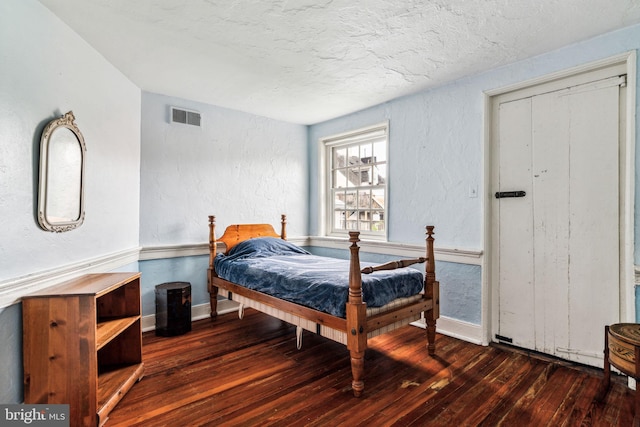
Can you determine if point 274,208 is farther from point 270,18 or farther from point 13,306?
point 13,306

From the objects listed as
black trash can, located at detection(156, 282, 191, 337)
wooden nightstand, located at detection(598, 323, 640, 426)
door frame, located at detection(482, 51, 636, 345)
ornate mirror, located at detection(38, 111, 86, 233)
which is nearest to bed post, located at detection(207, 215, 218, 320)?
black trash can, located at detection(156, 282, 191, 337)

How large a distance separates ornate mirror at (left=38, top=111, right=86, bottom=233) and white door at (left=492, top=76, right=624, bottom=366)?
335 cm

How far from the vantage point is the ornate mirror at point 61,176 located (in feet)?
6.18

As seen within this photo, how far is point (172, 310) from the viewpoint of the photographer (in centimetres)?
318

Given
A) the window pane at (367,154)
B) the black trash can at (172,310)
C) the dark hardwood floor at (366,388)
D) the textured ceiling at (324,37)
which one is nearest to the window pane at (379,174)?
the window pane at (367,154)

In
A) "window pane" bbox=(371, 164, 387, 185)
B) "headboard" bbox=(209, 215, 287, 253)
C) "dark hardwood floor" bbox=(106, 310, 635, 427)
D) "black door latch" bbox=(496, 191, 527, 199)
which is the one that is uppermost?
"window pane" bbox=(371, 164, 387, 185)

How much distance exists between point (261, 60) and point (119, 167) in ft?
5.20

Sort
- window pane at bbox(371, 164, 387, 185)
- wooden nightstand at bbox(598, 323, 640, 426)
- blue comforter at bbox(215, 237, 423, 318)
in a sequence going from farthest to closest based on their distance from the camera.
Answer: window pane at bbox(371, 164, 387, 185), blue comforter at bbox(215, 237, 423, 318), wooden nightstand at bbox(598, 323, 640, 426)

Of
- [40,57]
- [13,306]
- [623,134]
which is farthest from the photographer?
[623,134]

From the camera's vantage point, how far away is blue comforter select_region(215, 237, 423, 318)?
2.30 m

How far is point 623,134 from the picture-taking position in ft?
7.57

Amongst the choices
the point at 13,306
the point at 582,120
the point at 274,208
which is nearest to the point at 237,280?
the point at 274,208

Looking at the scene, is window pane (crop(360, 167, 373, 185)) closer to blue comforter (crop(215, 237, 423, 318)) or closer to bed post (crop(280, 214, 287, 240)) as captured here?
bed post (crop(280, 214, 287, 240))

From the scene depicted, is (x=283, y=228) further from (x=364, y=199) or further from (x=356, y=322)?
(x=356, y=322)
